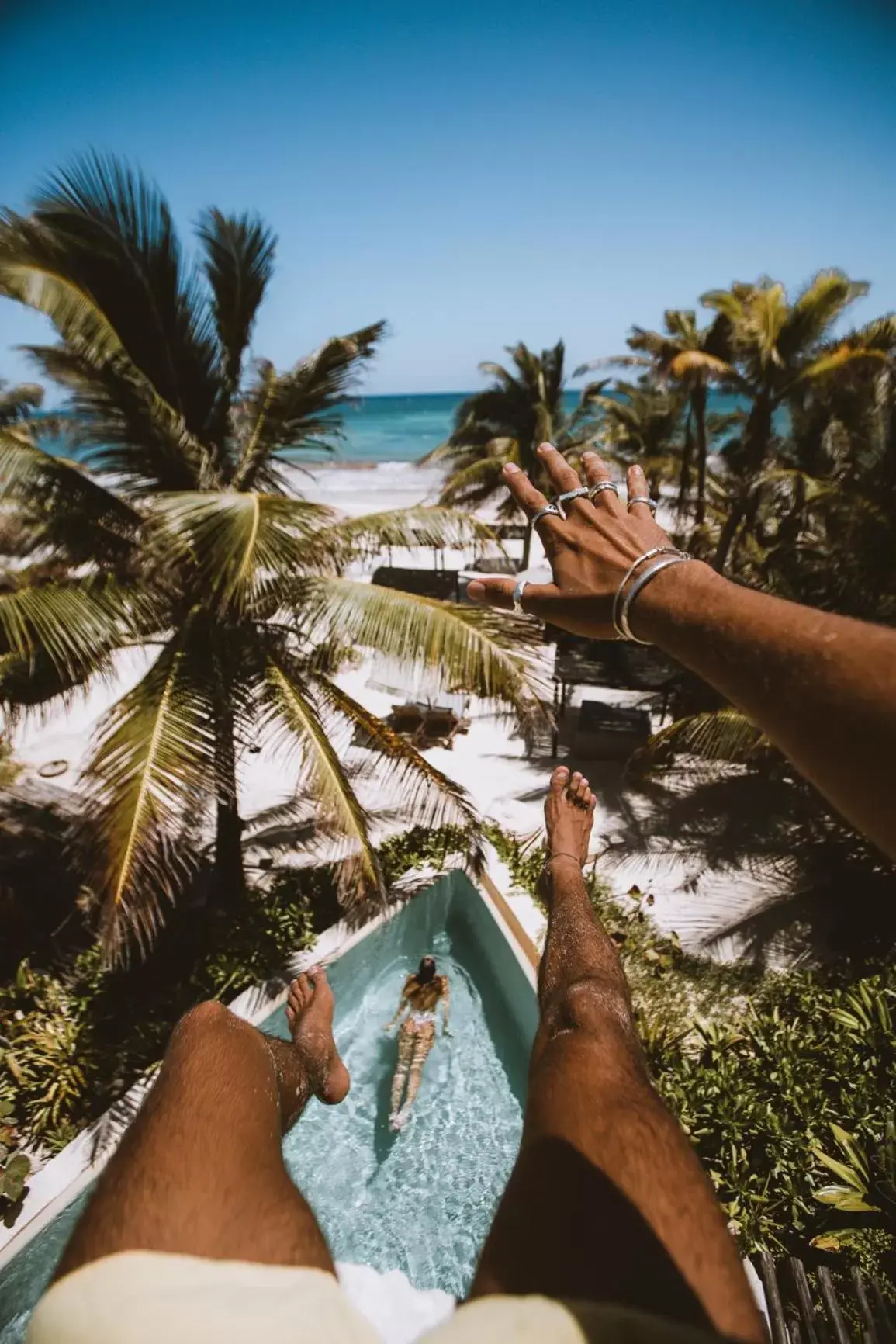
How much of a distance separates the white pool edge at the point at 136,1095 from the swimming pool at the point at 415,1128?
0.06 m

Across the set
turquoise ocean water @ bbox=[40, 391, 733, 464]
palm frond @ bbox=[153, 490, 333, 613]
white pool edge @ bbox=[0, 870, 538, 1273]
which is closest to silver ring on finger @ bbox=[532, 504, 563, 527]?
palm frond @ bbox=[153, 490, 333, 613]

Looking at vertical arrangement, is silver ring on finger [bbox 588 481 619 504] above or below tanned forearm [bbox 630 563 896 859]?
above

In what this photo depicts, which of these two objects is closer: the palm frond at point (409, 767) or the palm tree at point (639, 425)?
the palm frond at point (409, 767)

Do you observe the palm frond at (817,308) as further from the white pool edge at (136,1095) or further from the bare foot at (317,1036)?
the bare foot at (317,1036)

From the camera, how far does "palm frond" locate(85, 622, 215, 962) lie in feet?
12.2

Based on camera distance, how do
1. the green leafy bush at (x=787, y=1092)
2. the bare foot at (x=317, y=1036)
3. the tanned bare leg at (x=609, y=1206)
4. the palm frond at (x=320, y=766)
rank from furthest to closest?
the palm frond at (x=320, y=766) < the green leafy bush at (x=787, y=1092) < the bare foot at (x=317, y=1036) < the tanned bare leg at (x=609, y=1206)

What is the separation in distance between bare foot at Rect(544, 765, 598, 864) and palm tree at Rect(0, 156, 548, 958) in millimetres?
1010

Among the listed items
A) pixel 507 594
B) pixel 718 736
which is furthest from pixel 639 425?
pixel 507 594

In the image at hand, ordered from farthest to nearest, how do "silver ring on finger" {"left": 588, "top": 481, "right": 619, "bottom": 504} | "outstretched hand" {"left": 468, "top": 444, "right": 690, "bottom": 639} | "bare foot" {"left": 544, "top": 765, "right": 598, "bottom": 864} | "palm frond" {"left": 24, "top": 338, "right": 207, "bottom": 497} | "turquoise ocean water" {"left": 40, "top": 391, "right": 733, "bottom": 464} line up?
"turquoise ocean water" {"left": 40, "top": 391, "right": 733, "bottom": 464}, "palm frond" {"left": 24, "top": 338, "right": 207, "bottom": 497}, "bare foot" {"left": 544, "top": 765, "right": 598, "bottom": 864}, "silver ring on finger" {"left": 588, "top": 481, "right": 619, "bottom": 504}, "outstretched hand" {"left": 468, "top": 444, "right": 690, "bottom": 639}

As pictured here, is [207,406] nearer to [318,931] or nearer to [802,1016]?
[318,931]

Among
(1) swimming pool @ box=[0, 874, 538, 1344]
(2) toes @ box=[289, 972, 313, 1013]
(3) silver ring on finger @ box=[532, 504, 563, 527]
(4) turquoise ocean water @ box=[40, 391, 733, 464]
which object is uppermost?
(4) turquoise ocean water @ box=[40, 391, 733, 464]

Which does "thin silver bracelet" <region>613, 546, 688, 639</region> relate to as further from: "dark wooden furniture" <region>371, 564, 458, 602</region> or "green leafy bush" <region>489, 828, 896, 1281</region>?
"dark wooden furniture" <region>371, 564, 458, 602</region>

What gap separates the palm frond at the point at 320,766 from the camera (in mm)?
4320

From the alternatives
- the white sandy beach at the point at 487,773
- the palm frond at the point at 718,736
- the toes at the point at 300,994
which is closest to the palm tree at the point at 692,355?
the white sandy beach at the point at 487,773
